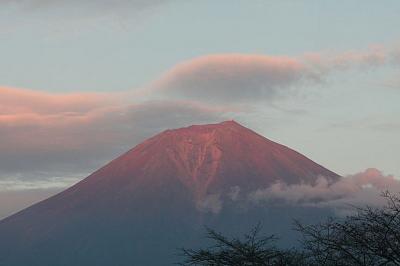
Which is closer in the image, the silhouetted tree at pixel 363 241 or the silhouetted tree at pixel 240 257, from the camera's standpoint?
the silhouetted tree at pixel 363 241

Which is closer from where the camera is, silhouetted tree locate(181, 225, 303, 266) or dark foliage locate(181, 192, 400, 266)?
Answer: dark foliage locate(181, 192, 400, 266)

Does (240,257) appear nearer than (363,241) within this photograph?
No

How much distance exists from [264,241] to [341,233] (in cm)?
192

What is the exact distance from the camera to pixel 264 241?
13906 millimetres

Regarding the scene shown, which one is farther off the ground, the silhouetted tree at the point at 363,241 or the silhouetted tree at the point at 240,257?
the silhouetted tree at the point at 363,241

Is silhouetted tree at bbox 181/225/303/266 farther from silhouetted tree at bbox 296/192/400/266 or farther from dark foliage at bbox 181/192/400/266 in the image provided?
silhouetted tree at bbox 296/192/400/266

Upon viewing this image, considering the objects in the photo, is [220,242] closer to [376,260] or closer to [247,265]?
[247,265]

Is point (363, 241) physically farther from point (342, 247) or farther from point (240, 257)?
point (240, 257)

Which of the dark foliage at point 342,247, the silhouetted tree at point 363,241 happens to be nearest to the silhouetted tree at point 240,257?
the dark foliage at point 342,247

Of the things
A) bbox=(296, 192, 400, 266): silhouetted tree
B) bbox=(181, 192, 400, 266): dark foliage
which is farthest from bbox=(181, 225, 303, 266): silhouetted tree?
bbox=(296, 192, 400, 266): silhouetted tree

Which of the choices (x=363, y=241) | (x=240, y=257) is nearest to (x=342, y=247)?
(x=363, y=241)

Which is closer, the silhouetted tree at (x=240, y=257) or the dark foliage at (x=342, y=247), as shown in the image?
the dark foliage at (x=342, y=247)

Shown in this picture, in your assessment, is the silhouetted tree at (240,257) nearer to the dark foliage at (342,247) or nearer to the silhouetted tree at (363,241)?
the dark foliage at (342,247)

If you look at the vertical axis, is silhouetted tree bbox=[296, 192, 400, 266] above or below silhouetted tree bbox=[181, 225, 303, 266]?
above
